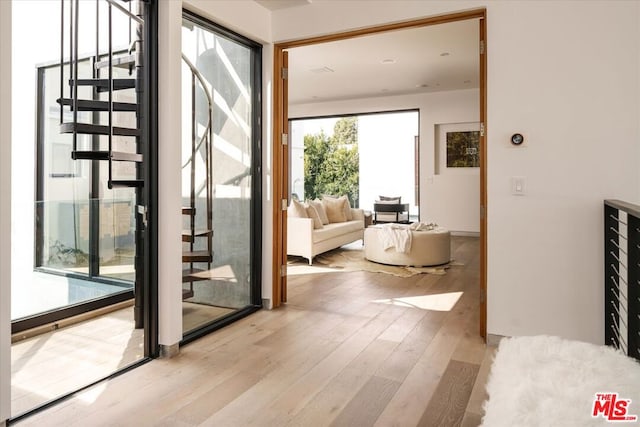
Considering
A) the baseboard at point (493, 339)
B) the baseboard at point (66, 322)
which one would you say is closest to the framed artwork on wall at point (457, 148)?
the baseboard at point (493, 339)

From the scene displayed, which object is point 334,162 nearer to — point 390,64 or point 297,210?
point 390,64

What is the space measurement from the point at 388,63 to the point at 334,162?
19.9 feet

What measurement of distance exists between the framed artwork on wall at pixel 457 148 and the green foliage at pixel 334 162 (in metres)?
4.07

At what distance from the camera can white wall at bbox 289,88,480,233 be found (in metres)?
8.64

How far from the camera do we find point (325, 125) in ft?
41.3

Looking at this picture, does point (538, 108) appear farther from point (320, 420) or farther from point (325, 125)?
point (325, 125)

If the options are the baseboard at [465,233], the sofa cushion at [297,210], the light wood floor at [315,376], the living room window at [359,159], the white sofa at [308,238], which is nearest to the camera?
the light wood floor at [315,376]

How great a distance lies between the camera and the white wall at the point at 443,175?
864cm

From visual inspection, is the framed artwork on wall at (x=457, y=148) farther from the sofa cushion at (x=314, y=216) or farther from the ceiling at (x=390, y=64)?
the sofa cushion at (x=314, y=216)

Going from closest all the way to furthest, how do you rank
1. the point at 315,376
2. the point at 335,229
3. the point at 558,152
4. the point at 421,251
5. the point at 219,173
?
the point at 315,376 → the point at 558,152 → the point at 219,173 → the point at 421,251 → the point at 335,229

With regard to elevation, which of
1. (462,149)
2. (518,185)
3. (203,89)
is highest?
(462,149)

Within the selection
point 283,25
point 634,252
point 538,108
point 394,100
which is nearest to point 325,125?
point 394,100
